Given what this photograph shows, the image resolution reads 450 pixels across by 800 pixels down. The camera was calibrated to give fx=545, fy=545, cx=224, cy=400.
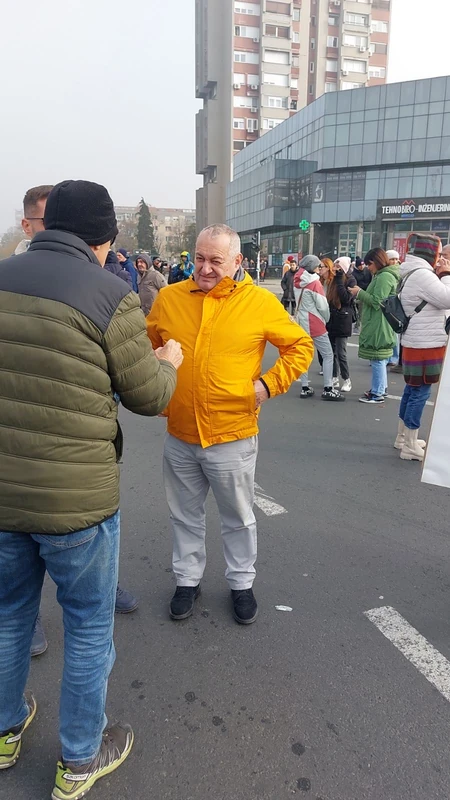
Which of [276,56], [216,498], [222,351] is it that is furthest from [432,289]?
[276,56]

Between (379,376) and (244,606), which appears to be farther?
(379,376)

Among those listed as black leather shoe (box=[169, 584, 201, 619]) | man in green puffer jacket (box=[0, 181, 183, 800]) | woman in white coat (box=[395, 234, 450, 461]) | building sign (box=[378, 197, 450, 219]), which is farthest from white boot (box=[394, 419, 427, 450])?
building sign (box=[378, 197, 450, 219])

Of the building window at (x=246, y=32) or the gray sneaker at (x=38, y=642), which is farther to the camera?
the building window at (x=246, y=32)

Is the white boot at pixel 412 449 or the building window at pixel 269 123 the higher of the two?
the building window at pixel 269 123

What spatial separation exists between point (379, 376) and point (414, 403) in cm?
231

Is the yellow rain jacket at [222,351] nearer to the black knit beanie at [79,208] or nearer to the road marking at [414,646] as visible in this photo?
the black knit beanie at [79,208]

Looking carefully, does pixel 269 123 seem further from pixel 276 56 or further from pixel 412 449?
pixel 412 449

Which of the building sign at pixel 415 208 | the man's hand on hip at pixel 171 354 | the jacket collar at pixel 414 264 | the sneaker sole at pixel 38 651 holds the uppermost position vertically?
the building sign at pixel 415 208

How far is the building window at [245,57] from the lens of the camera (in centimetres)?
7350

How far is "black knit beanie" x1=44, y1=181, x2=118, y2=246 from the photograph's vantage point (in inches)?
64.7

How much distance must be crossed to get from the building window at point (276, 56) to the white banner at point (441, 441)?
83517 mm

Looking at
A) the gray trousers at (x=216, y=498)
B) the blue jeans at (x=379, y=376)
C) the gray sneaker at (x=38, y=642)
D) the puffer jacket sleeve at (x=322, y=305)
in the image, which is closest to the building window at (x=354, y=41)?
the puffer jacket sleeve at (x=322, y=305)

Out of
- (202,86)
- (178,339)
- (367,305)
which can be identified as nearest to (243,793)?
(178,339)

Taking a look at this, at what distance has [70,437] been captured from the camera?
1.61 meters
